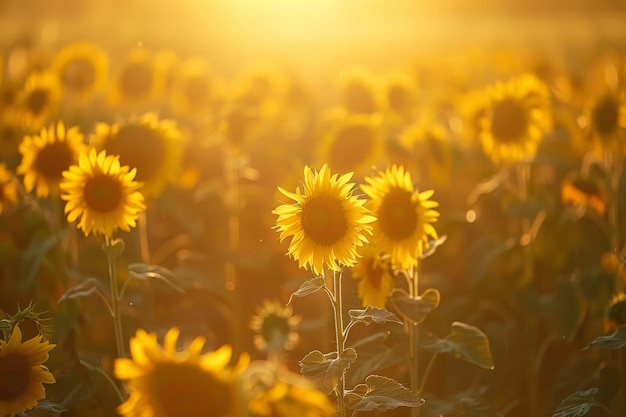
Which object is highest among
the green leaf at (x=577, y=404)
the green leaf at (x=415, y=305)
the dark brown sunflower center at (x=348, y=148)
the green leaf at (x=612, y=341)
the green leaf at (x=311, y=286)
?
the dark brown sunflower center at (x=348, y=148)

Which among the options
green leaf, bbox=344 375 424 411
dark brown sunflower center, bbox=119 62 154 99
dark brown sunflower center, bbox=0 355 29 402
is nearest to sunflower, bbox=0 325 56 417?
dark brown sunflower center, bbox=0 355 29 402

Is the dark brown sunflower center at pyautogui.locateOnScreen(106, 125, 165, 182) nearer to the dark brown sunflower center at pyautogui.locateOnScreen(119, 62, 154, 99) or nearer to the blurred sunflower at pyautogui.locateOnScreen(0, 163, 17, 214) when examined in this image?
the blurred sunflower at pyautogui.locateOnScreen(0, 163, 17, 214)

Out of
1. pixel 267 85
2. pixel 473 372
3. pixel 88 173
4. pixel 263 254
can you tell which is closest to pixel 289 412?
pixel 88 173

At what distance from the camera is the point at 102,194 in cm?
288

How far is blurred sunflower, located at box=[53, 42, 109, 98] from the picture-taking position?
20.8ft

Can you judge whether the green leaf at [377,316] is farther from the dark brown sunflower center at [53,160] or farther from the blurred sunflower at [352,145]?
the blurred sunflower at [352,145]

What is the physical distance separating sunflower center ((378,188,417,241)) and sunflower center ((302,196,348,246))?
1.20 ft

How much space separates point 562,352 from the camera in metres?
4.50

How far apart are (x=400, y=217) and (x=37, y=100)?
3.33 metres

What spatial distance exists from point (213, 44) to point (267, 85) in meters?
18.5

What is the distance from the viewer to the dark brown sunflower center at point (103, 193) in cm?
288

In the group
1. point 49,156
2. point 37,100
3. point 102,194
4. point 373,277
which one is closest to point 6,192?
point 49,156

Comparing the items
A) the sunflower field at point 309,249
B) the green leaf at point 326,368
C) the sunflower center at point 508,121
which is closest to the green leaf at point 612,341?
the sunflower field at point 309,249

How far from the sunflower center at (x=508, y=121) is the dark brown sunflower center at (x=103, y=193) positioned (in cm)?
244
